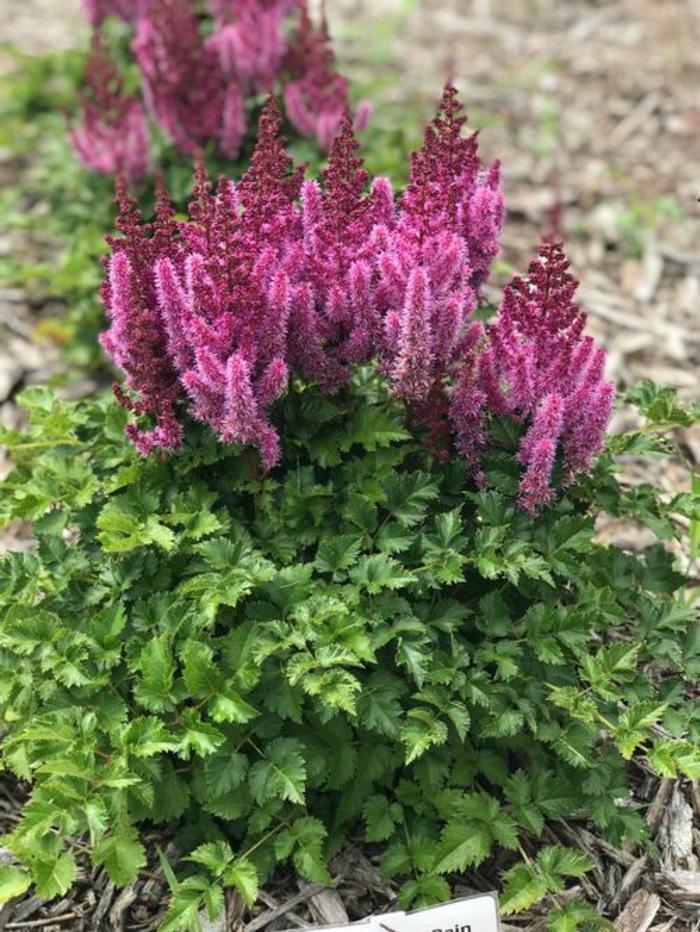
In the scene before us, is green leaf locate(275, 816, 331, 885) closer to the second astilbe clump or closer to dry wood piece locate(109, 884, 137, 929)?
dry wood piece locate(109, 884, 137, 929)

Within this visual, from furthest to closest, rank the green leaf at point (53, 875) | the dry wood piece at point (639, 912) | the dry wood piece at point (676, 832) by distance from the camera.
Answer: the dry wood piece at point (676, 832) < the dry wood piece at point (639, 912) < the green leaf at point (53, 875)

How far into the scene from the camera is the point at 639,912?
103 inches

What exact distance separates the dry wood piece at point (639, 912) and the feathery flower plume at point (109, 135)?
331 centimetres

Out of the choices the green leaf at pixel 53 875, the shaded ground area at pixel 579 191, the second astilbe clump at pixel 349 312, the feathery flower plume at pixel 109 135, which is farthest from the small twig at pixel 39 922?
the feathery flower plume at pixel 109 135

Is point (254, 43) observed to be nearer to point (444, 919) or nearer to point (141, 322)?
point (141, 322)

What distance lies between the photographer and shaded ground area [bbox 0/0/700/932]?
104 inches

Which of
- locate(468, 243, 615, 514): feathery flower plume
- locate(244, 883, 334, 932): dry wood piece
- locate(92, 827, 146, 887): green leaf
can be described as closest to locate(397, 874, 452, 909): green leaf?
locate(244, 883, 334, 932): dry wood piece

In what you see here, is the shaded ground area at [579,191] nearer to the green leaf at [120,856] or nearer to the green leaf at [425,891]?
the green leaf at [425,891]

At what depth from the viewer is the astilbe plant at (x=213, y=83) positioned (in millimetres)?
4309

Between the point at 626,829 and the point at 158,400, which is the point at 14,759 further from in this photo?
the point at 626,829

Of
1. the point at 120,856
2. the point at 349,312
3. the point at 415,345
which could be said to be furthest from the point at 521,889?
the point at 349,312

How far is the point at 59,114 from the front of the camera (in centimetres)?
562

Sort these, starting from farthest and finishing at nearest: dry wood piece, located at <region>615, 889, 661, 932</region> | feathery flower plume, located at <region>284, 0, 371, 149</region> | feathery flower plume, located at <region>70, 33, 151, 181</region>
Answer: feathery flower plume, located at <region>70, 33, 151, 181</region>, feathery flower plume, located at <region>284, 0, 371, 149</region>, dry wood piece, located at <region>615, 889, 661, 932</region>

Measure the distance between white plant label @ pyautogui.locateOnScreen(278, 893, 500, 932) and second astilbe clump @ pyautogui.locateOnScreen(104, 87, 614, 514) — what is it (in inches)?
35.5
